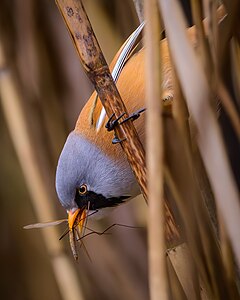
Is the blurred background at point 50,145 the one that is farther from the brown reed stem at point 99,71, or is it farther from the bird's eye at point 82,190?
the brown reed stem at point 99,71

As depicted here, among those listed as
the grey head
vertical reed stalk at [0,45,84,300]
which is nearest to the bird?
the grey head

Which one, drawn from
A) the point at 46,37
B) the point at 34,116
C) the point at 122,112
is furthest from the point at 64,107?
the point at 122,112

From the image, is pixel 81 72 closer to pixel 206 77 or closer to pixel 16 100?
pixel 16 100

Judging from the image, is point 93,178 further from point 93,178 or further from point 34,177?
point 34,177

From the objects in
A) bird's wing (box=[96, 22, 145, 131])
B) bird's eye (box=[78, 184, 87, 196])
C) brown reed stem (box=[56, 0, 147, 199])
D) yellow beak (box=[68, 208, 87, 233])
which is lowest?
yellow beak (box=[68, 208, 87, 233])

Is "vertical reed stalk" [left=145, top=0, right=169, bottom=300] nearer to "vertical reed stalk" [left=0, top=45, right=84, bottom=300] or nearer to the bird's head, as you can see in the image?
the bird's head

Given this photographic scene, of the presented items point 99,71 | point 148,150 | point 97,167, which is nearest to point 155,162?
point 148,150
